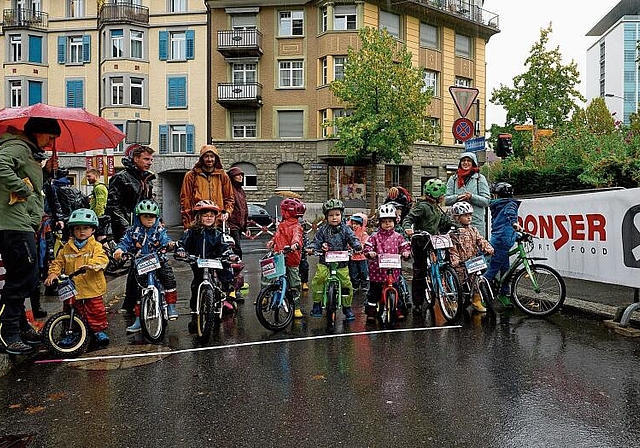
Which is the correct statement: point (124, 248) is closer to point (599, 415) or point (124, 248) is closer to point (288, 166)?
point (599, 415)

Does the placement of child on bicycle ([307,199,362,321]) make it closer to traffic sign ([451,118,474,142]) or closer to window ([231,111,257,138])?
traffic sign ([451,118,474,142])

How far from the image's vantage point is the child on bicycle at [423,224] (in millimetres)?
8445

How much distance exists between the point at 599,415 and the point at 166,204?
41.0 metres

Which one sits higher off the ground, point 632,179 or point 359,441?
point 632,179

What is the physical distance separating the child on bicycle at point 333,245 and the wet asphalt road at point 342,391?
0.64 m

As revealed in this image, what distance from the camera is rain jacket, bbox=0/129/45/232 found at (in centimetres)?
566

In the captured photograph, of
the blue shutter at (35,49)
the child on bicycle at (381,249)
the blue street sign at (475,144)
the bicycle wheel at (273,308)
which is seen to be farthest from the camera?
the blue shutter at (35,49)

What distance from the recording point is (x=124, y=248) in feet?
22.9

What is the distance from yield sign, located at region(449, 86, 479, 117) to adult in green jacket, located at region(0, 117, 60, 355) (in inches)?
347

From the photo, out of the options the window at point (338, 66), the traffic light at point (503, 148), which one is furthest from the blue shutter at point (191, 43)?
the traffic light at point (503, 148)

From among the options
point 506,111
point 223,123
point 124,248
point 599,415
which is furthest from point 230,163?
point 599,415

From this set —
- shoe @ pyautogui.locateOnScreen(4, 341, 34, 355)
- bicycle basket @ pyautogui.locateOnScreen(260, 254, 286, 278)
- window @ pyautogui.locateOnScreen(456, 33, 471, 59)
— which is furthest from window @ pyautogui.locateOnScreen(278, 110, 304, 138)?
shoe @ pyautogui.locateOnScreen(4, 341, 34, 355)

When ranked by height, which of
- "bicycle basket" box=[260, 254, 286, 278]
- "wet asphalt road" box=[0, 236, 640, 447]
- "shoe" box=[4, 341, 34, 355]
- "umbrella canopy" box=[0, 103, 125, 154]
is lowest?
"wet asphalt road" box=[0, 236, 640, 447]

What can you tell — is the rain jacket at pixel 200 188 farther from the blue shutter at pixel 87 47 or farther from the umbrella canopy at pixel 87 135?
the blue shutter at pixel 87 47
